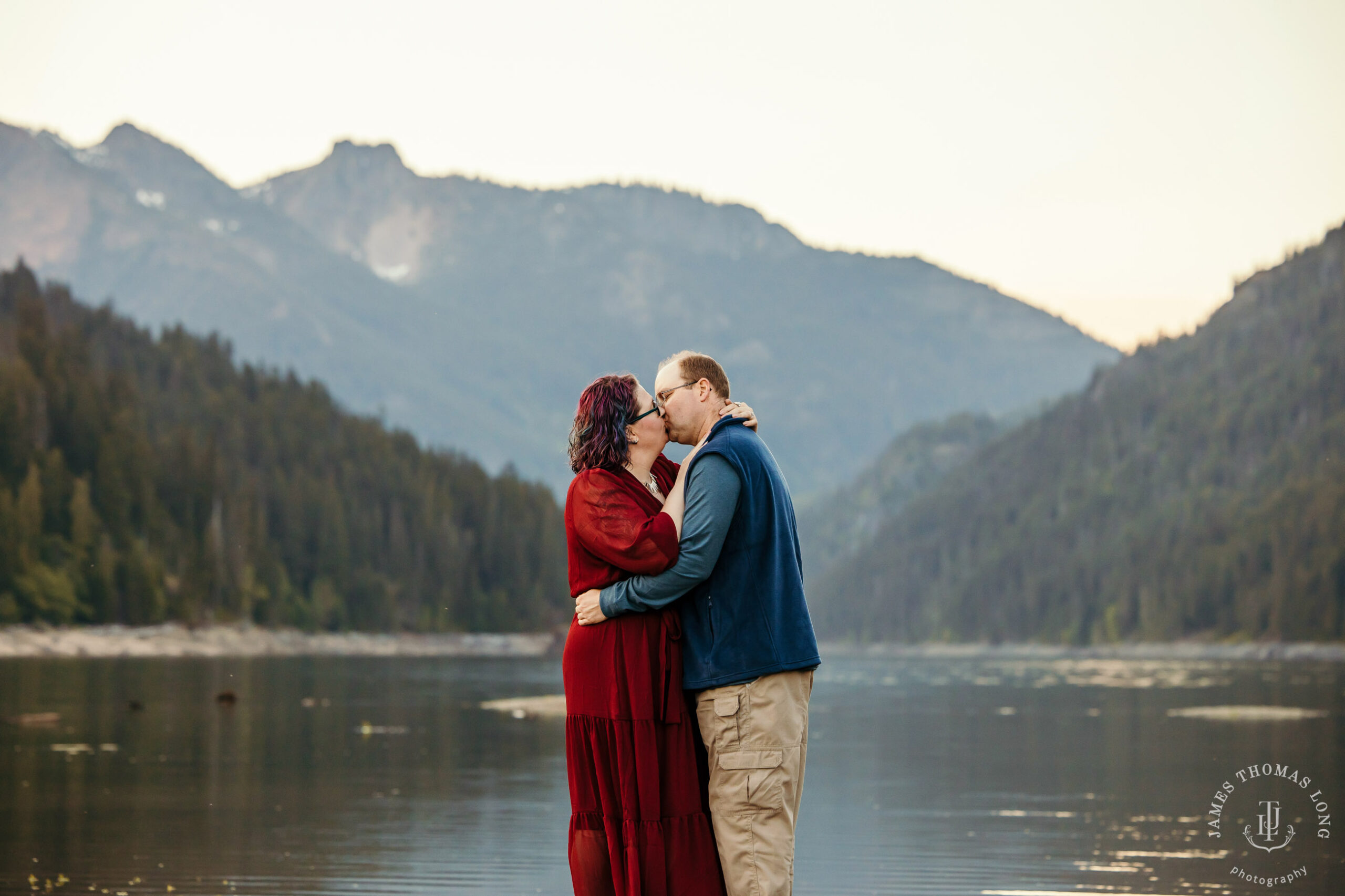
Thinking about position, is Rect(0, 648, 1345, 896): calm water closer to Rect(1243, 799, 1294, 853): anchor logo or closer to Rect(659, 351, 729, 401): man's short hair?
Rect(1243, 799, 1294, 853): anchor logo

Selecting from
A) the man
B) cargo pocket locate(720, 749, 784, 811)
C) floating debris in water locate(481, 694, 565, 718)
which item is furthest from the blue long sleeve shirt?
floating debris in water locate(481, 694, 565, 718)

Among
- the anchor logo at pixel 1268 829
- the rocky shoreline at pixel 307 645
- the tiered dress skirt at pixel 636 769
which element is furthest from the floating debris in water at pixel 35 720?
the rocky shoreline at pixel 307 645

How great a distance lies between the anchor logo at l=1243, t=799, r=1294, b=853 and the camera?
2225cm

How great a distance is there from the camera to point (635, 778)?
9.08 meters

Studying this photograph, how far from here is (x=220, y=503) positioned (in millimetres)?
149000

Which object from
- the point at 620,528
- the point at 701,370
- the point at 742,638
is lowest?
the point at 742,638

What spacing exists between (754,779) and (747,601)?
0.97 metres

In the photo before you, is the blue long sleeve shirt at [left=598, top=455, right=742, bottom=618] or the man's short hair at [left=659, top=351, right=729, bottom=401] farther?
the man's short hair at [left=659, top=351, right=729, bottom=401]

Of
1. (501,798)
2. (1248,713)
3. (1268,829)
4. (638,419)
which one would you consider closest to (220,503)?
(1248,713)

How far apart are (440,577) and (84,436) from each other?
43739 millimetres

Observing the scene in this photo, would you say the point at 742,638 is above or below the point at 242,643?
above

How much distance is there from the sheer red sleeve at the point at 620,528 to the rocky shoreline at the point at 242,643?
105 metres

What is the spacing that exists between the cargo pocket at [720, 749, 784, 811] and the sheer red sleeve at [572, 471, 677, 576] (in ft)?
3.73

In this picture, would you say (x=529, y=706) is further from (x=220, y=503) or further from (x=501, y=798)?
(x=220, y=503)
